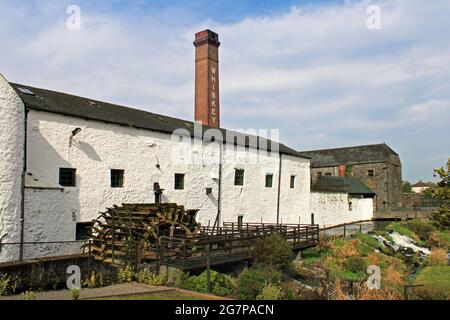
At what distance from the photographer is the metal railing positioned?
39.0 ft

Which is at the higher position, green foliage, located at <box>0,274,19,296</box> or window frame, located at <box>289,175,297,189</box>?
window frame, located at <box>289,175,297,189</box>

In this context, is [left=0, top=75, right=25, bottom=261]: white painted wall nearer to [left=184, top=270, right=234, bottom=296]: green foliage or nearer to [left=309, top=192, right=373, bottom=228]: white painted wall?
[left=184, top=270, right=234, bottom=296]: green foliage

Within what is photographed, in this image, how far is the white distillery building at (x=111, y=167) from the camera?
41.5ft

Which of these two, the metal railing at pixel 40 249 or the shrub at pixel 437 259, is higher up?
the metal railing at pixel 40 249

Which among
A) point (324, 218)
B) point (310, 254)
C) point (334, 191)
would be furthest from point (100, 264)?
point (334, 191)

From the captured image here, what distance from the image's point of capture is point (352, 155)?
43.4 m

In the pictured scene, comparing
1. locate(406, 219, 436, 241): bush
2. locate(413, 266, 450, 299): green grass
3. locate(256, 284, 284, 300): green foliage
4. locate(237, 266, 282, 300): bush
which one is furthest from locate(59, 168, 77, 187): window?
locate(406, 219, 436, 241): bush

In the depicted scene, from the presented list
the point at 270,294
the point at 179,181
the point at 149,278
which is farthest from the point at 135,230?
the point at 270,294

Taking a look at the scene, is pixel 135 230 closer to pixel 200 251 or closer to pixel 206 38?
pixel 200 251

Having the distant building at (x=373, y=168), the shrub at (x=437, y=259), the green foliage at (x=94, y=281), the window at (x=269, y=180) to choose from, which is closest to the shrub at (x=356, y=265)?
the shrub at (x=437, y=259)

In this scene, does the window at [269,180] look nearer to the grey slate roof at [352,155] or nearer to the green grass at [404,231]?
the green grass at [404,231]

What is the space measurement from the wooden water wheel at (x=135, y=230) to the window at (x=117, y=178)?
1.21 m

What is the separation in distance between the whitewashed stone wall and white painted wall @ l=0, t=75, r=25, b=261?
66 centimetres

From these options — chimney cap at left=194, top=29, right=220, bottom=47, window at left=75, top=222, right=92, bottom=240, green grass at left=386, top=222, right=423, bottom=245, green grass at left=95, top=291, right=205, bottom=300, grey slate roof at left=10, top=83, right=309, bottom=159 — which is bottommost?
green grass at left=386, top=222, right=423, bottom=245
